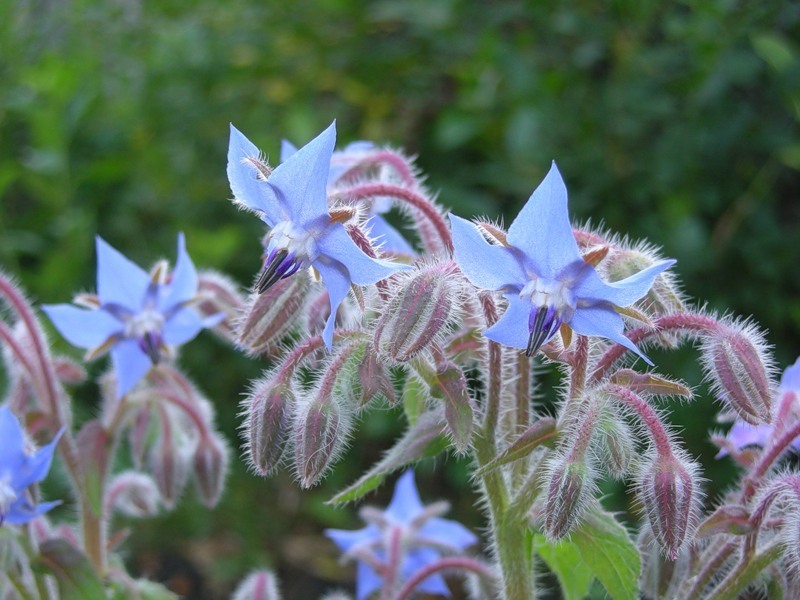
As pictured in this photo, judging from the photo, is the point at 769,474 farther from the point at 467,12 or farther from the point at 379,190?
the point at 467,12

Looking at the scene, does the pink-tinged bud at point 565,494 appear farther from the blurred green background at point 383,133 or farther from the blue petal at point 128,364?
the blurred green background at point 383,133

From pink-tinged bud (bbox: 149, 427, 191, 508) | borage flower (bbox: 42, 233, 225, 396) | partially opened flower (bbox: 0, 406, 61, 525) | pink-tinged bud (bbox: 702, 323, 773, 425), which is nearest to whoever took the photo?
pink-tinged bud (bbox: 702, 323, 773, 425)

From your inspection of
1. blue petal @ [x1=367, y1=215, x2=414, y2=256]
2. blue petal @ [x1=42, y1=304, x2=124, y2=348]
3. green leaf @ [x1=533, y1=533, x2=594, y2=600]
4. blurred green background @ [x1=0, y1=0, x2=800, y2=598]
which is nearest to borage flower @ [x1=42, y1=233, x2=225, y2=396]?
blue petal @ [x1=42, y1=304, x2=124, y2=348]

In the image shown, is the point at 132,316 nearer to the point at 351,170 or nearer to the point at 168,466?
the point at 168,466

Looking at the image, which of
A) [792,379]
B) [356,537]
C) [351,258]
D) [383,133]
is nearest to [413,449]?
[351,258]

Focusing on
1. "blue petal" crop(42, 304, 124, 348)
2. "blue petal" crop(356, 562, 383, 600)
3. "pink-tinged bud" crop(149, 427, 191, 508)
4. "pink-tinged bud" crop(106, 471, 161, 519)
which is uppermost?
"blue petal" crop(42, 304, 124, 348)

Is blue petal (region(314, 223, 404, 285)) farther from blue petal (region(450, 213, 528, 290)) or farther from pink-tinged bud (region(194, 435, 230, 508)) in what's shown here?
pink-tinged bud (region(194, 435, 230, 508))

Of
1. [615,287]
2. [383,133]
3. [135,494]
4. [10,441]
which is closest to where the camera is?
[615,287]
